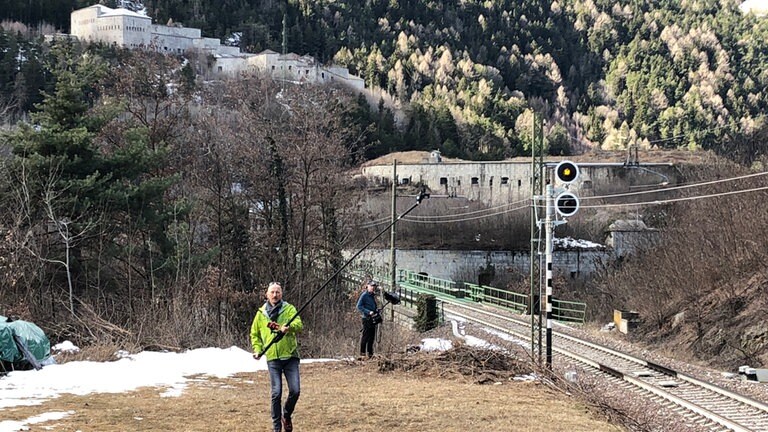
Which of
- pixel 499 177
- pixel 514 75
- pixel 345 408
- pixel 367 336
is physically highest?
pixel 514 75

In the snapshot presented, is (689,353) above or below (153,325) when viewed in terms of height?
below

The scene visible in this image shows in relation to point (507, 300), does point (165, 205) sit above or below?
above

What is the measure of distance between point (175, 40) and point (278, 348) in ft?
478

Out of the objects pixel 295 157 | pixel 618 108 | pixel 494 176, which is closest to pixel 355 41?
pixel 618 108

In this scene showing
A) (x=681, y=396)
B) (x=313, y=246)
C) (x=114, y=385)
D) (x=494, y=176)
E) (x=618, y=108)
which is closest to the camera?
(x=114, y=385)

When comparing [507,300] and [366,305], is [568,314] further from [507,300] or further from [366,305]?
[366,305]

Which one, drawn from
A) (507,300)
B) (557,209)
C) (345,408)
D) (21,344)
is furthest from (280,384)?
(507,300)

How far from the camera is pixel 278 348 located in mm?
8266

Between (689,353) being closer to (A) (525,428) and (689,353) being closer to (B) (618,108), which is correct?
(A) (525,428)

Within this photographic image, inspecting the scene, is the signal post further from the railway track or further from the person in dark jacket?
the person in dark jacket

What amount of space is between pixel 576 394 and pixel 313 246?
47.4 feet

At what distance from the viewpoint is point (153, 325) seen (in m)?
16.1

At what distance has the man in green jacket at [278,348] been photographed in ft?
27.1

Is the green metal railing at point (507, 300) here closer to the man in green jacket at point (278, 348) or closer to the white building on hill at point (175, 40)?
the man in green jacket at point (278, 348)
